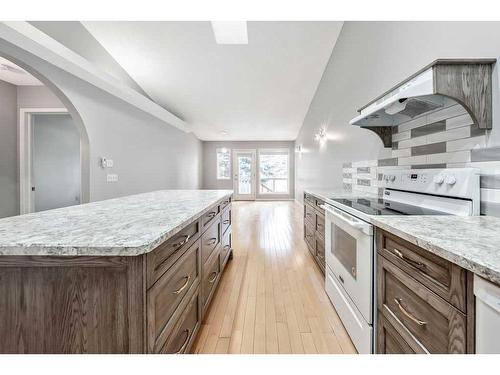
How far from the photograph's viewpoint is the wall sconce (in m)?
4.05

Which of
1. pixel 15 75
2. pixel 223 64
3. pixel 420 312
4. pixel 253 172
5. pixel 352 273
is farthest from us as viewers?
pixel 253 172

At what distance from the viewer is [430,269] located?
76cm

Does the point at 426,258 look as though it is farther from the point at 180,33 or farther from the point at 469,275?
the point at 180,33

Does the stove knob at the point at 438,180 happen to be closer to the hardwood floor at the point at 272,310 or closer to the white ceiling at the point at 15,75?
the hardwood floor at the point at 272,310

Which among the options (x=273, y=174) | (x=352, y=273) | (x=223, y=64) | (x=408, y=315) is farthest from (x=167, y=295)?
(x=273, y=174)

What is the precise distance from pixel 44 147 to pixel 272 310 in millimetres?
5009

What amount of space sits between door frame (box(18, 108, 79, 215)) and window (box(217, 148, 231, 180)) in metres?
5.98

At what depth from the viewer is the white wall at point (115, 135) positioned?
8.53 feet

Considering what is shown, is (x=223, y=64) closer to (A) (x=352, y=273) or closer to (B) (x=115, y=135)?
(B) (x=115, y=135)

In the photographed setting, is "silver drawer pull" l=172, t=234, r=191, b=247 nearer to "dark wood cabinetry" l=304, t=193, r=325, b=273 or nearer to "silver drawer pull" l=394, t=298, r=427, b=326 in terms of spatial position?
"silver drawer pull" l=394, t=298, r=427, b=326

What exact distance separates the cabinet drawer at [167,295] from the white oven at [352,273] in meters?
0.93

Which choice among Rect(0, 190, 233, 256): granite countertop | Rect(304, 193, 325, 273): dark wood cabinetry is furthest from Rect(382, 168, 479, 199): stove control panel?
Rect(0, 190, 233, 256): granite countertop

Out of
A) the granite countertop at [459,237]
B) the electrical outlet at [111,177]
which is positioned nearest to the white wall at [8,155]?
the electrical outlet at [111,177]

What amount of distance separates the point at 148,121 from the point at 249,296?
4.06 metres
